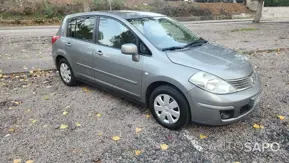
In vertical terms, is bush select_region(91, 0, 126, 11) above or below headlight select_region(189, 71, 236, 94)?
above

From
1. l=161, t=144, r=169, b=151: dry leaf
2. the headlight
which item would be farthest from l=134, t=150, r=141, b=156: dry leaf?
the headlight

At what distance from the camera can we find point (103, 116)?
4023 millimetres

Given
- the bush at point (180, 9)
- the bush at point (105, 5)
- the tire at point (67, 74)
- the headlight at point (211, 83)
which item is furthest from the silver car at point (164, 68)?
the bush at point (180, 9)

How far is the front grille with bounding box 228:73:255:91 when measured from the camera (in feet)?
10.6

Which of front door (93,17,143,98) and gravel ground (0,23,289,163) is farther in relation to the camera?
front door (93,17,143,98)

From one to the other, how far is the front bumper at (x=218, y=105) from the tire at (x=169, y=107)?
11 centimetres

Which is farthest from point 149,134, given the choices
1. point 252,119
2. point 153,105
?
point 252,119

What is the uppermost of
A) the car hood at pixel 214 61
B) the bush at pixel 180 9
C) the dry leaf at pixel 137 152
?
the bush at pixel 180 9

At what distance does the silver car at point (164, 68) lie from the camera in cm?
318

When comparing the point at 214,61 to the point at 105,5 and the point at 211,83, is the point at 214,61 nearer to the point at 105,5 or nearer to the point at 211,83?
the point at 211,83

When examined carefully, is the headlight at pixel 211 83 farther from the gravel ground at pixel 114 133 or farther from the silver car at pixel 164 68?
the gravel ground at pixel 114 133

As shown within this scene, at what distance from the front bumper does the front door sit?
Answer: 37.7 inches

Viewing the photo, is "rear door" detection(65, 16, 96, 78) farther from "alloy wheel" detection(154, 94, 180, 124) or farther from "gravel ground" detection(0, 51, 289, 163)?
"alloy wheel" detection(154, 94, 180, 124)

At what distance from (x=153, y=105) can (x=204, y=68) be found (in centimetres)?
95
